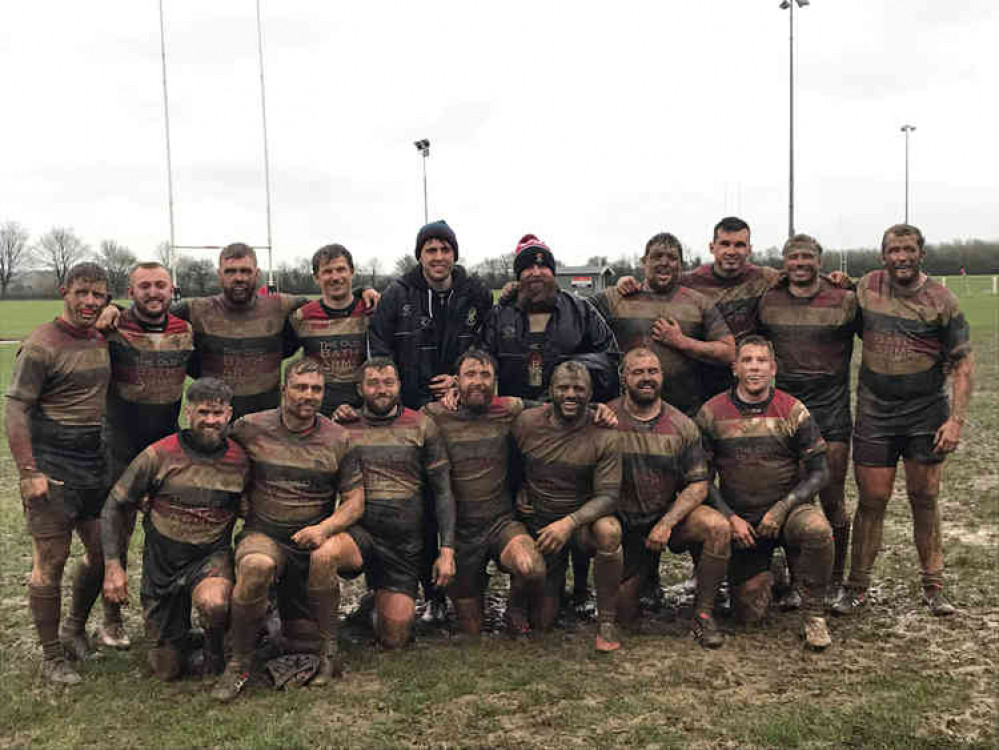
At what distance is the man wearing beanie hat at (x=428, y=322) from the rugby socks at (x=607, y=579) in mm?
1129

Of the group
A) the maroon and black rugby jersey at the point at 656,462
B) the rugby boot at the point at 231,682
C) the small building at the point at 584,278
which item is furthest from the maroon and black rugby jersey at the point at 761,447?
the small building at the point at 584,278

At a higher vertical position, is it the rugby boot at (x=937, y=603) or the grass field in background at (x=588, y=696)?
the rugby boot at (x=937, y=603)

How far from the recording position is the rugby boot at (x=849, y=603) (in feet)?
18.7

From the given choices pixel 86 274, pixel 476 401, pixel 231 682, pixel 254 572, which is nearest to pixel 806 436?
pixel 476 401

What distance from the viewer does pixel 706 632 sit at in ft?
17.2

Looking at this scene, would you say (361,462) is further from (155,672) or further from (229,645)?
(155,672)

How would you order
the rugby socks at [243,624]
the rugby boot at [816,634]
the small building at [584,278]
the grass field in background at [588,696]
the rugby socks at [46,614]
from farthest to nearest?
1. the small building at [584,278]
2. the rugby boot at [816,634]
3. the rugby socks at [46,614]
4. the rugby socks at [243,624]
5. the grass field in background at [588,696]

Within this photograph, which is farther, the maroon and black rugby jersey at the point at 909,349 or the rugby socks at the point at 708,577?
the maroon and black rugby jersey at the point at 909,349

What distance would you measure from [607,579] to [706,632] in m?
0.68

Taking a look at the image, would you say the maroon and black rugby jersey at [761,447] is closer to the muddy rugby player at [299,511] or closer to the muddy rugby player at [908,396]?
the muddy rugby player at [908,396]

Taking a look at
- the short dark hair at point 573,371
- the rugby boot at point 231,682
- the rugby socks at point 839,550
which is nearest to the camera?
the rugby boot at point 231,682

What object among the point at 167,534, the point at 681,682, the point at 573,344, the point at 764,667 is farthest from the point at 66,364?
the point at 764,667

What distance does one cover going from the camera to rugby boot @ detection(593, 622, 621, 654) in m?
5.13

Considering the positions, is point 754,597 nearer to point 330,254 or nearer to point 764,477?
point 764,477
